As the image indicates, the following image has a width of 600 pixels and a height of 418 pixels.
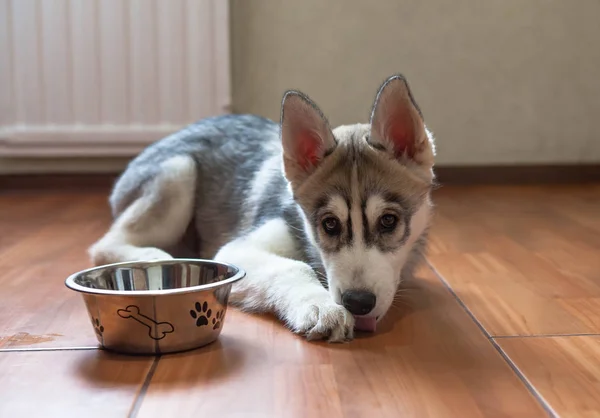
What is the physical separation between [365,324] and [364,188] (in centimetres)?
37

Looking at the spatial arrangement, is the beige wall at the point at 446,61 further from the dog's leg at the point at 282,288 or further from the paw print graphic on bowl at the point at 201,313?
the paw print graphic on bowl at the point at 201,313

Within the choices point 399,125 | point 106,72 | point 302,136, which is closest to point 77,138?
point 106,72

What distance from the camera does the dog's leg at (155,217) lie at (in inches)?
107

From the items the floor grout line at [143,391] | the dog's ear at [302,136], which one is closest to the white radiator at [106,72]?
the dog's ear at [302,136]

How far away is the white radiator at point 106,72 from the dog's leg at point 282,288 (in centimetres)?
225

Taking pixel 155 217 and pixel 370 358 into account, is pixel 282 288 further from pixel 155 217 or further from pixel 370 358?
pixel 155 217

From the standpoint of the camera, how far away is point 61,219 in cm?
380

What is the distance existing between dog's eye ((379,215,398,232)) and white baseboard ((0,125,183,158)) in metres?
2.81

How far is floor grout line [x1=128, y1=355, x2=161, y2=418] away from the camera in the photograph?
1438mm

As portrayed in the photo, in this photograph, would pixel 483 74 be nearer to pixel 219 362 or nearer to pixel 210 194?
pixel 210 194

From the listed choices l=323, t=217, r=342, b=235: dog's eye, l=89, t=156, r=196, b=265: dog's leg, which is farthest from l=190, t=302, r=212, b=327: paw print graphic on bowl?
l=89, t=156, r=196, b=265: dog's leg

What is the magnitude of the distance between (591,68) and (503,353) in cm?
374

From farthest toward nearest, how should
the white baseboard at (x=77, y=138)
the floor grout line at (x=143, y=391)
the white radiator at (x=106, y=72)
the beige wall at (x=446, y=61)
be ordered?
1. the beige wall at (x=446, y=61)
2. the white baseboard at (x=77, y=138)
3. the white radiator at (x=106, y=72)
4. the floor grout line at (x=143, y=391)

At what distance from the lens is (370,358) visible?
1.76 m
